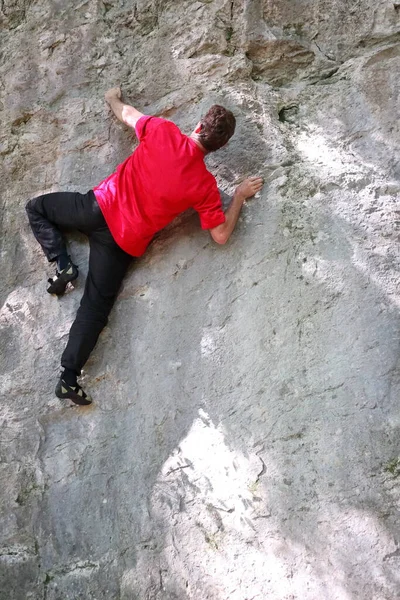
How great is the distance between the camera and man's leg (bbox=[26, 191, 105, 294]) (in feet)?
11.9

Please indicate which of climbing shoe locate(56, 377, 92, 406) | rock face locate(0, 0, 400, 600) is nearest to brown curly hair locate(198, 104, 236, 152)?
rock face locate(0, 0, 400, 600)

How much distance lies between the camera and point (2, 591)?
3291 millimetres

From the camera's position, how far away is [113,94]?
13.2 feet

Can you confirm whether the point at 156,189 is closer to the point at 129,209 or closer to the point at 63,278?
the point at 129,209

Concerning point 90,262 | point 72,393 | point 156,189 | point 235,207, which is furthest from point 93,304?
point 235,207

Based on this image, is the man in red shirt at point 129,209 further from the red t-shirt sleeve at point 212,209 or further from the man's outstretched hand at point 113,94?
the man's outstretched hand at point 113,94

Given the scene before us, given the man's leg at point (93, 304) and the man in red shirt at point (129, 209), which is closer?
the man in red shirt at point (129, 209)

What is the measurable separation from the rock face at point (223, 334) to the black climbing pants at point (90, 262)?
0.13 m

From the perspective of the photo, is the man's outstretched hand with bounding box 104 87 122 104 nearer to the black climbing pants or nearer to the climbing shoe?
the black climbing pants

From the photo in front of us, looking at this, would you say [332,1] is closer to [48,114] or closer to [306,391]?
[48,114]

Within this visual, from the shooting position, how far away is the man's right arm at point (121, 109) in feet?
12.3

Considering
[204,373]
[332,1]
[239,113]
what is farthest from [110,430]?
[332,1]

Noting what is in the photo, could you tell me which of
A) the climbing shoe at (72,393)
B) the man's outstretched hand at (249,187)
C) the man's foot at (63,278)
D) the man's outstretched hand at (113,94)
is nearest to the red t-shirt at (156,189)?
the man's outstretched hand at (249,187)

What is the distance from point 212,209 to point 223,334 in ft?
2.42
